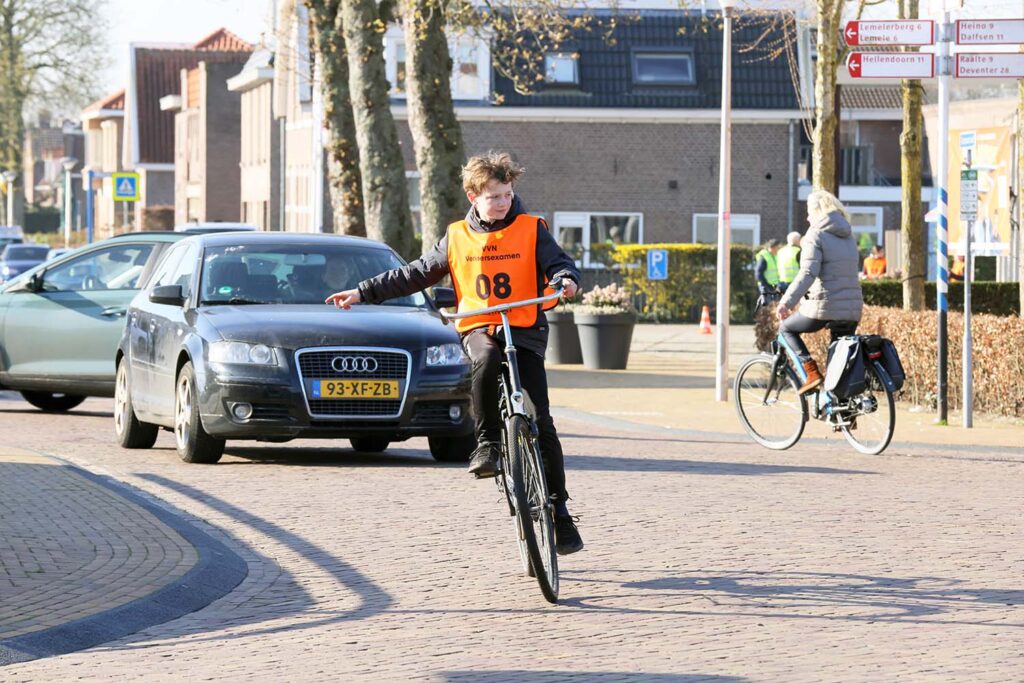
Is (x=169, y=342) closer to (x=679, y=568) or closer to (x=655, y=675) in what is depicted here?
(x=679, y=568)

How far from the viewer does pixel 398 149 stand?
24312 millimetres

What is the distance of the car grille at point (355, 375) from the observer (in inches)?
461

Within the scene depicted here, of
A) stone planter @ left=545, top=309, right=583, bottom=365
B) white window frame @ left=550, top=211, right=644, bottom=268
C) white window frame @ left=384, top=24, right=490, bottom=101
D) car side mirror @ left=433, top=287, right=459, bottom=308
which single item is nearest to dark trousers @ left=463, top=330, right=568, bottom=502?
car side mirror @ left=433, top=287, right=459, bottom=308

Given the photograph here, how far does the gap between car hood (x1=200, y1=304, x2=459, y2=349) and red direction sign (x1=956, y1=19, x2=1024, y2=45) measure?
573 centimetres

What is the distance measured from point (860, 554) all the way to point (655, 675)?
277cm

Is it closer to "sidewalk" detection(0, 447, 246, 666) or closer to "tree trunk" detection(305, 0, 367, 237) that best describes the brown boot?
"sidewalk" detection(0, 447, 246, 666)

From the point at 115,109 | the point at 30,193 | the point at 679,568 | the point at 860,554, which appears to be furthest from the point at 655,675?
the point at 30,193

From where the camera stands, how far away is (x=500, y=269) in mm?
7812

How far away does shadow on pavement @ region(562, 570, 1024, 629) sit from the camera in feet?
23.3

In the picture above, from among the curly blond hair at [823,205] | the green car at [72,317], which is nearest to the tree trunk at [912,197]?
the curly blond hair at [823,205]

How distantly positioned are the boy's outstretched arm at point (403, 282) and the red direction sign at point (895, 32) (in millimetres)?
8304

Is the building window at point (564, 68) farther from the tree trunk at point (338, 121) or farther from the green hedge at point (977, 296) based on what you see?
the tree trunk at point (338, 121)

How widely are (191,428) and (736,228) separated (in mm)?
34800

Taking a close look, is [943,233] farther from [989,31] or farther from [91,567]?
[91,567]
